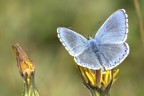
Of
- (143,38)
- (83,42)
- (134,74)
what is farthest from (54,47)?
(83,42)

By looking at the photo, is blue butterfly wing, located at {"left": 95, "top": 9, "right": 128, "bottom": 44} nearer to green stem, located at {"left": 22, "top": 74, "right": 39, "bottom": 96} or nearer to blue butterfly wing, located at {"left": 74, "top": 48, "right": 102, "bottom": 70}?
blue butterfly wing, located at {"left": 74, "top": 48, "right": 102, "bottom": 70}

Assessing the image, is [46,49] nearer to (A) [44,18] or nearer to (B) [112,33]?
(A) [44,18]

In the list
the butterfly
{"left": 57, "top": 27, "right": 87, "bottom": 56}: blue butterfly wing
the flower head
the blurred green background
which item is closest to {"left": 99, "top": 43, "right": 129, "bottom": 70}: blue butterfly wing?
the butterfly

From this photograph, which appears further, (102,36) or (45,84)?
(45,84)

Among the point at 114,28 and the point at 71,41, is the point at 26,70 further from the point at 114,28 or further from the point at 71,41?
the point at 114,28

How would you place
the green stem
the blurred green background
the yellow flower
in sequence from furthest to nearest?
the blurred green background → the green stem → the yellow flower

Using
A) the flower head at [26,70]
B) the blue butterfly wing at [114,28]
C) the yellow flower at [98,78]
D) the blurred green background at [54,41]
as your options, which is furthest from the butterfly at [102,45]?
the blurred green background at [54,41]
